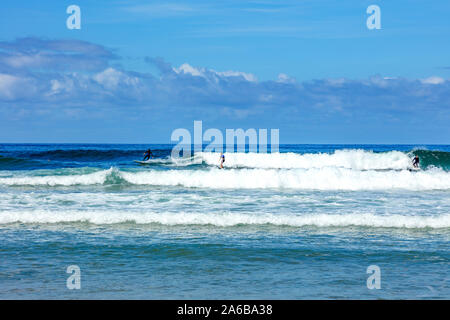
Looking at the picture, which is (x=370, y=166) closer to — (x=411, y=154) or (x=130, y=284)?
(x=411, y=154)

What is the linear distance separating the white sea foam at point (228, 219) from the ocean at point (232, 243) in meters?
0.03

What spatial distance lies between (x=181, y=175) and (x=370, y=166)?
19.6m

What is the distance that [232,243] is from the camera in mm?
9406

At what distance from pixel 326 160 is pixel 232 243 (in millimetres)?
29012

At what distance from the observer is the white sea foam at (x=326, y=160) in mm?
35844

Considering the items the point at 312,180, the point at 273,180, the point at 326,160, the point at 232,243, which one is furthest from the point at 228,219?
the point at 326,160

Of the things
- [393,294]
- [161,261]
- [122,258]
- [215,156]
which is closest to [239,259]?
[161,261]

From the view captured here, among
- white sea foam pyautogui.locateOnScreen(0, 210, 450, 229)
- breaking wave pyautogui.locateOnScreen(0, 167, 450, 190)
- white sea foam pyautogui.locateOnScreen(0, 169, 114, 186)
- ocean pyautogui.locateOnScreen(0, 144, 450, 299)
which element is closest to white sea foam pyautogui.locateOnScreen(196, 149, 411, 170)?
breaking wave pyautogui.locateOnScreen(0, 167, 450, 190)

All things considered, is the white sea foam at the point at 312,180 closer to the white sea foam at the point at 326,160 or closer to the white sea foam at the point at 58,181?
the white sea foam at the point at 58,181

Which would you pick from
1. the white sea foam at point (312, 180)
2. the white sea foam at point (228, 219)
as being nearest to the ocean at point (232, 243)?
the white sea foam at point (228, 219)

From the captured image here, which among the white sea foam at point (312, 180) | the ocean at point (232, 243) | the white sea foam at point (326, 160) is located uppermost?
the white sea foam at point (326, 160)

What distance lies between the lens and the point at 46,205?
14117 millimetres

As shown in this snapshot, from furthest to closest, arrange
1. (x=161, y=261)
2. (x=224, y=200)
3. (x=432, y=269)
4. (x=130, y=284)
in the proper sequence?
(x=224, y=200), (x=161, y=261), (x=432, y=269), (x=130, y=284)

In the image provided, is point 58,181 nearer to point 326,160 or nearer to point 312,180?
point 312,180
